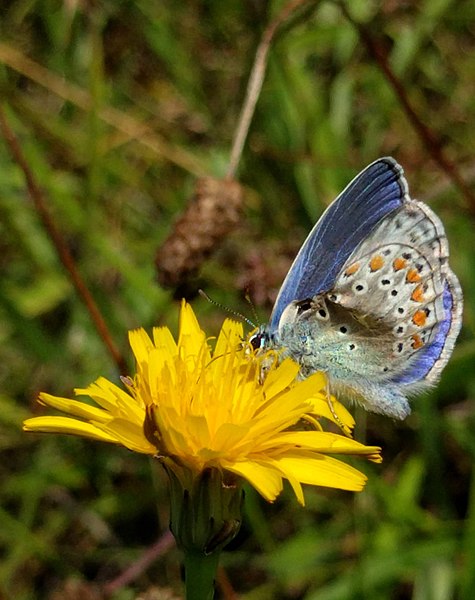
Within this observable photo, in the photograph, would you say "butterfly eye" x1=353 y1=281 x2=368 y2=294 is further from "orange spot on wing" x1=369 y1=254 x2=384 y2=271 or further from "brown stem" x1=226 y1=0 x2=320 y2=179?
"brown stem" x1=226 y1=0 x2=320 y2=179

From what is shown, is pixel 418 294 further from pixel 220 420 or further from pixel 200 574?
pixel 200 574

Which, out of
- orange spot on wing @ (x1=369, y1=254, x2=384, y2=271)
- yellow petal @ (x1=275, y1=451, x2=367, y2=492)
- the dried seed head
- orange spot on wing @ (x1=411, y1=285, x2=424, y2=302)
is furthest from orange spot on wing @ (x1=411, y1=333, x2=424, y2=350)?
the dried seed head

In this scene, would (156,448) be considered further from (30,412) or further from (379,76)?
(379,76)

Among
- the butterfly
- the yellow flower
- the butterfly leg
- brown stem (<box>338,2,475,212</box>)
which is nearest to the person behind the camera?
the yellow flower

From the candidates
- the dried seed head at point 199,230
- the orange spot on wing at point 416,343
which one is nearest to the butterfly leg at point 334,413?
the orange spot on wing at point 416,343

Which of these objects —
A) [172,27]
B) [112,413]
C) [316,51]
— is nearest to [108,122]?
[172,27]

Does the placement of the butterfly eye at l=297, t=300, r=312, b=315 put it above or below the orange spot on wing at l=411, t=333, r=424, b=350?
above

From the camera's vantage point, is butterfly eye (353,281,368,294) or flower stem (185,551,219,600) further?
butterfly eye (353,281,368,294)

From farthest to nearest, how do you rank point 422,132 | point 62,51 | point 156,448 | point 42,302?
point 62,51 → point 42,302 → point 422,132 → point 156,448
